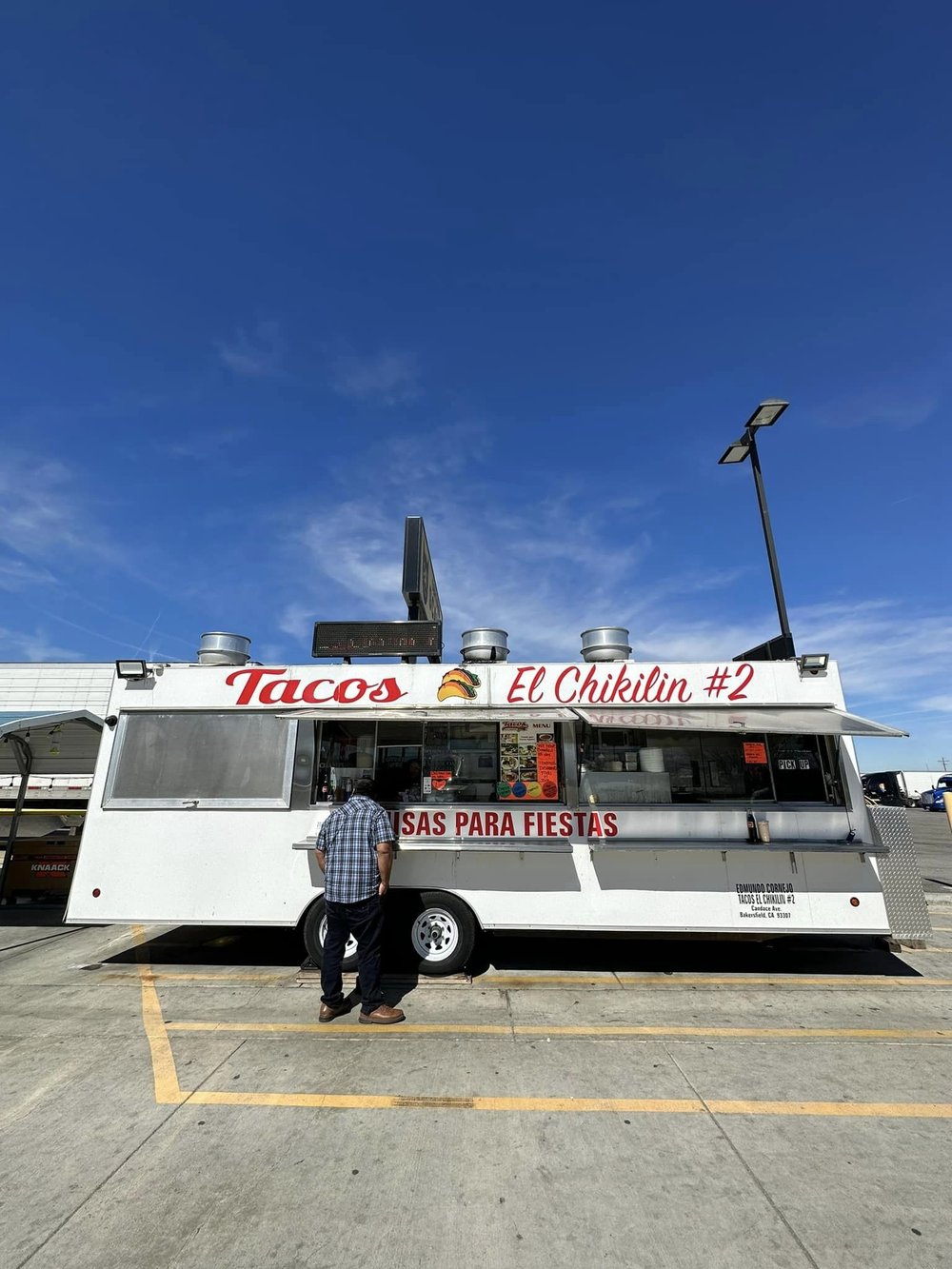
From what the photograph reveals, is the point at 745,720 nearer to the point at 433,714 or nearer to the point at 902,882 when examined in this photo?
the point at 902,882

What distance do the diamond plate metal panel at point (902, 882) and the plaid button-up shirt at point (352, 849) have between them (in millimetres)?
4734

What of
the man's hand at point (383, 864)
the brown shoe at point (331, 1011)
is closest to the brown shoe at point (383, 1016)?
the brown shoe at point (331, 1011)

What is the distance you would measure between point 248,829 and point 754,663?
17.4 feet

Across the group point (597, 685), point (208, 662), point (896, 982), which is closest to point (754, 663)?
point (597, 685)

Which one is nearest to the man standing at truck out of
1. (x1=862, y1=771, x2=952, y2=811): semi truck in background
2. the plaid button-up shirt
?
the plaid button-up shirt

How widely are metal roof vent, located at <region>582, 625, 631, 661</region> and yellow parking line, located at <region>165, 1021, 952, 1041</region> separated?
11.0ft

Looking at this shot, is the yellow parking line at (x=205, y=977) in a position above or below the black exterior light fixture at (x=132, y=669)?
below

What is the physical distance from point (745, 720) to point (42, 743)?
11.1 m

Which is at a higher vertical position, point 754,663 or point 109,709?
point 754,663

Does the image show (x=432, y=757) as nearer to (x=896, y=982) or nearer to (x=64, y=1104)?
(x=64, y=1104)

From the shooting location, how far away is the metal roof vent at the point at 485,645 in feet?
20.9

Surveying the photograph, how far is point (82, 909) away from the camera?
225 inches

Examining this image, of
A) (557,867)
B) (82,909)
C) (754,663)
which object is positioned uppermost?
(754,663)

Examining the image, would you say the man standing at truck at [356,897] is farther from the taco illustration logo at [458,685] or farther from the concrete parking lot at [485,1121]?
the taco illustration logo at [458,685]
